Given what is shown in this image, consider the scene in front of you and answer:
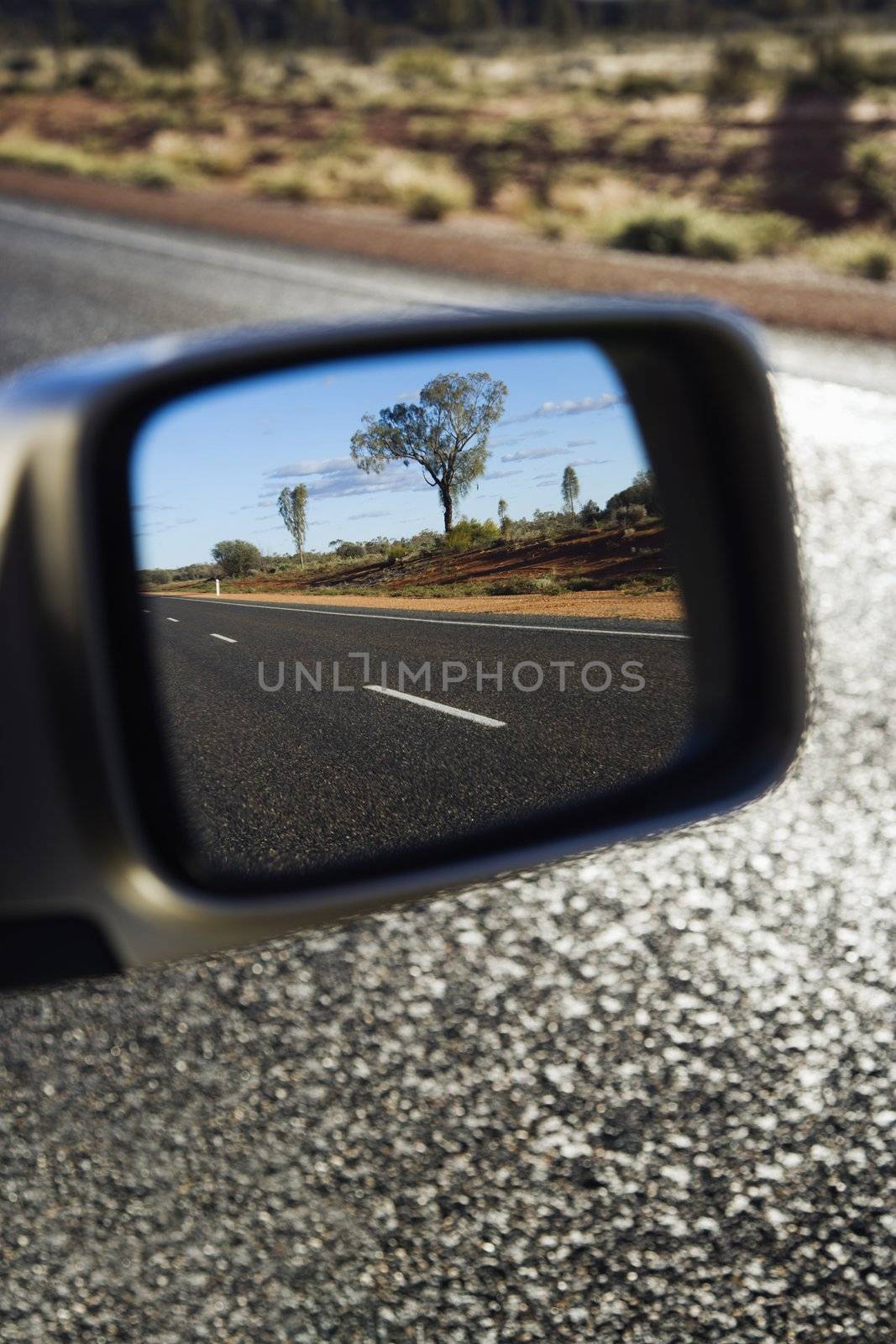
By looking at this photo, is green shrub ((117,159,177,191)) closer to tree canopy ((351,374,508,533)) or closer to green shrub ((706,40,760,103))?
green shrub ((706,40,760,103))

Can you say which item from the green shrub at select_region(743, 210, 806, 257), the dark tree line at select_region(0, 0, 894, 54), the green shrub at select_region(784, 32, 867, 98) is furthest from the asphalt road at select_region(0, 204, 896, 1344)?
the dark tree line at select_region(0, 0, 894, 54)

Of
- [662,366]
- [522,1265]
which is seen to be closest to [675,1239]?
[522,1265]

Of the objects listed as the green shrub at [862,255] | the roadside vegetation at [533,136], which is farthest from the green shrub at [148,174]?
the green shrub at [862,255]

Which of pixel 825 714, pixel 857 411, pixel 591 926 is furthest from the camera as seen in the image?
pixel 857 411

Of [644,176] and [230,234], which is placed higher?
[644,176]

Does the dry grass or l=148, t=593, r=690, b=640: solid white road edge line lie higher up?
the dry grass

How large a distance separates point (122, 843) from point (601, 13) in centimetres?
13863

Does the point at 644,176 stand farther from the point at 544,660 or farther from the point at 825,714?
the point at 544,660

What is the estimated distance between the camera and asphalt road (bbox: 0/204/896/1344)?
1.78 meters

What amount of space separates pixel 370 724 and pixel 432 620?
5.5 inches

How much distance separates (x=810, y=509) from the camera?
5277 millimetres

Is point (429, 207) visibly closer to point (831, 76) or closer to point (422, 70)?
point (831, 76)

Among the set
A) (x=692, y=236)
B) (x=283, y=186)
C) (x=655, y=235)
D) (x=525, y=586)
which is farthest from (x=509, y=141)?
(x=525, y=586)

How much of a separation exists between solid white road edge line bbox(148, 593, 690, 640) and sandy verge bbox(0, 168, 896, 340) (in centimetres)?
931
